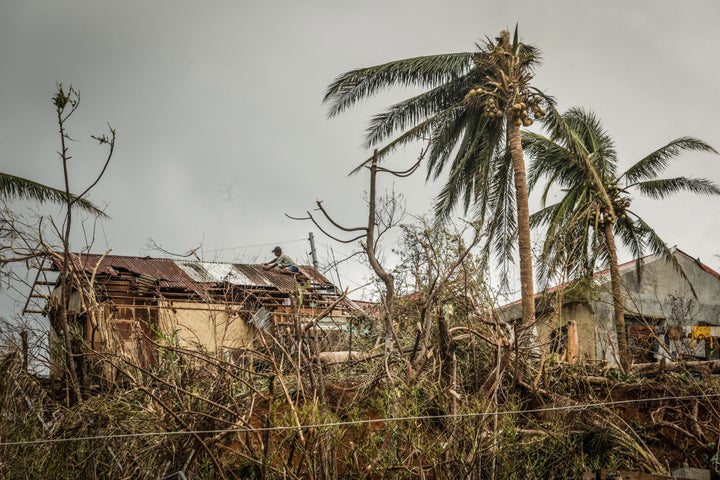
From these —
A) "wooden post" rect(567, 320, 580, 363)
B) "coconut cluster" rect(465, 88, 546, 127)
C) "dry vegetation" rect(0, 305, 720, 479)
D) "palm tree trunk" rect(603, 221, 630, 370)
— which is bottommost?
"dry vegetation" rect(0, 305, 720, 479)

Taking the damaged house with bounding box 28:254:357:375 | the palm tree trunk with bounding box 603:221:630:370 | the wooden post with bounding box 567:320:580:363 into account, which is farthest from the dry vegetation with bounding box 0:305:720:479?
the palm tree trunk with bounding box 603:221:630:370

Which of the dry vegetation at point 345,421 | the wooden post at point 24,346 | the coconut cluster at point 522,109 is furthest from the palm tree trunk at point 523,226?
the wooden post at point 24,346

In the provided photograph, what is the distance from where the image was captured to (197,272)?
58.2ft

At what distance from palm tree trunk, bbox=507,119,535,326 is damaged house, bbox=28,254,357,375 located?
2.98 metres

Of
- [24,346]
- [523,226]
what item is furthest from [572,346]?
[24,346]

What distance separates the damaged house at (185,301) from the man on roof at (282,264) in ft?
0.47

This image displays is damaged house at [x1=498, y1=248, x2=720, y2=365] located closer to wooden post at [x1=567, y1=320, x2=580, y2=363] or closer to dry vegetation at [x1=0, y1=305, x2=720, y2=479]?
wooden post at [x1=567, y1=320, x2=580, y2=363]

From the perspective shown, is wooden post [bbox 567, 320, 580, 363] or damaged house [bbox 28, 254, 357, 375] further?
wooden post [bbox 567, 320, 580, 363]

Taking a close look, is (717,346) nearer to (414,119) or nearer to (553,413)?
(553,413)

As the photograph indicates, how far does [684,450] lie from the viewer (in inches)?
329

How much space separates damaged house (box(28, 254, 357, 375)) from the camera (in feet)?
28.3

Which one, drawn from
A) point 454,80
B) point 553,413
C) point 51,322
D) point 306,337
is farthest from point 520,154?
point 51,322

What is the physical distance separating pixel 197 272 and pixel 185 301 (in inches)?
267

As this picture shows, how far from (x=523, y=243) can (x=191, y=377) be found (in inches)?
281
